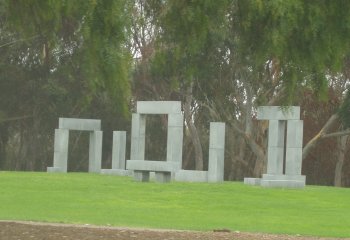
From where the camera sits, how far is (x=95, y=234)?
55.8 feet

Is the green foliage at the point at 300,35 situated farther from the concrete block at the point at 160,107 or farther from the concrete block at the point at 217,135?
the concrete block at the point at 217,135

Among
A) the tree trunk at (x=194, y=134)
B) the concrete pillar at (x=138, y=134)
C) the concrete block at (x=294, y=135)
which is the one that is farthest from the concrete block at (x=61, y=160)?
the concrete block at (x=294, y=135)

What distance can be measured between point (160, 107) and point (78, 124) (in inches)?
388

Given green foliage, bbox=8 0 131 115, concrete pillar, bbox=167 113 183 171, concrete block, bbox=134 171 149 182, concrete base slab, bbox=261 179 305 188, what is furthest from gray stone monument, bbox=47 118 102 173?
green foliage, bbox=8 0 131 115

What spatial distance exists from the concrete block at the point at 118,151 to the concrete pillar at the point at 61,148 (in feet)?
7.41

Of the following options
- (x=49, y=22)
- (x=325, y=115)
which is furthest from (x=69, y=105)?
(x=49, y=22)

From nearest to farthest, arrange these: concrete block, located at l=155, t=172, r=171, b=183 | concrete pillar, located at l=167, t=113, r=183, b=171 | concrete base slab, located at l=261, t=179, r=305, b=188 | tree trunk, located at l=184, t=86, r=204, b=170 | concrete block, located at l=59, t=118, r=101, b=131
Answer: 1. concrete block, located at l=155, t=172, r=171, b=183
2. concrete base slab, located at l=261, t=179, r=305, b=188
3. concrete pillar, located at l=167, t=113, r=183, b=171
4. concrete block, located at l=59, t=118, r=101, b=131
5. tree trunk, located at l=184, t=86, r=204, b=170

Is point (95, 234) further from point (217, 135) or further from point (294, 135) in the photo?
point (217, 135)

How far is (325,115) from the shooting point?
54438 millimetres

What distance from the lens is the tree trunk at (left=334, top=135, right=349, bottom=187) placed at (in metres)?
54.1

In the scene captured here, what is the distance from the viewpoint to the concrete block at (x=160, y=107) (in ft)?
122

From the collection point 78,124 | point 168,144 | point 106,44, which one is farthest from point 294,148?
point 106,44

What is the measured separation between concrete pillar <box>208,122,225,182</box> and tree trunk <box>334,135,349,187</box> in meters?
16.9

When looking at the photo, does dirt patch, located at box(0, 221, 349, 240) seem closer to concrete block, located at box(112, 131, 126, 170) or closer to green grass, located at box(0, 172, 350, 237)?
green grass, located at box(0, 172, 350, 237)
